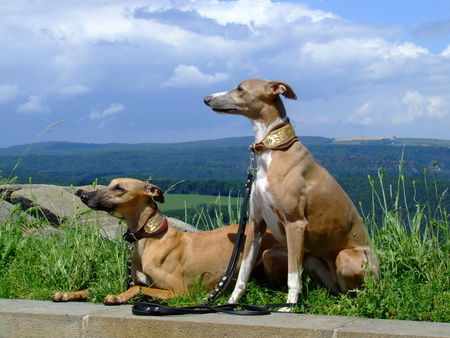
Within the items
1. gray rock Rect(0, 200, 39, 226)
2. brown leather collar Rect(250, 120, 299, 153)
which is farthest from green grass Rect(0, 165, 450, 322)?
brown leather collar Rect(250, 120, 299, 153)

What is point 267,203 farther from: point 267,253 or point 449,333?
point 449,333

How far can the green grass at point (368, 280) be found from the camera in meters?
4.71

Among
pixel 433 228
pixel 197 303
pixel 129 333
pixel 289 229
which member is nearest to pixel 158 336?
pixel 129 333

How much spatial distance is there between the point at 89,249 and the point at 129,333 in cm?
159

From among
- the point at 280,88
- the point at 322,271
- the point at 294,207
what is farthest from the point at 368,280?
the point at 280,88

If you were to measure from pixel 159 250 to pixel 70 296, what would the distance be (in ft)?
2.58

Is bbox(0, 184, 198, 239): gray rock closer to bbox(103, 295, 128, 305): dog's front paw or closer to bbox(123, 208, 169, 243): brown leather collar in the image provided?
bbox(123, 208, 169, 243): brown leather collar

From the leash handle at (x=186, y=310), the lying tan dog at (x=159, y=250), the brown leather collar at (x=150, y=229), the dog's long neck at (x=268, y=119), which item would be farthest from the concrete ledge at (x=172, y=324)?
the dog's long neck at (x=268, y=119)

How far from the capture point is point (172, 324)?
179 inches

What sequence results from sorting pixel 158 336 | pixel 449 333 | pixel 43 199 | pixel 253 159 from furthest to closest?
pixel 43 199
pixel 253 159
pixel 158 336
pixel 449 333

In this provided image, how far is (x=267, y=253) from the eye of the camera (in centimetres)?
546

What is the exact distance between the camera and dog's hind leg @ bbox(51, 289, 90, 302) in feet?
17.6

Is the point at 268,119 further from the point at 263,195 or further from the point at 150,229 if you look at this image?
the point at 150,229

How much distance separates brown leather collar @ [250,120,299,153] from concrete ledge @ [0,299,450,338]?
3.98 ft
